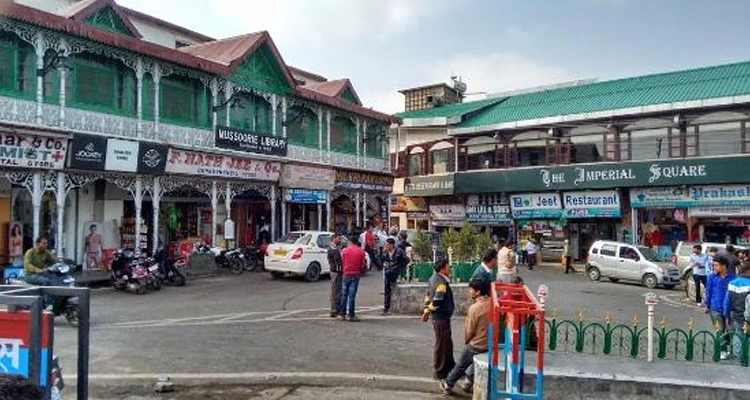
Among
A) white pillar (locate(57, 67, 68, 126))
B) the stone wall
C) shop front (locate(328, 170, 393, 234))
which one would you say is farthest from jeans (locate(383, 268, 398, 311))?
shop front (locate(328, 170, 393, 234))

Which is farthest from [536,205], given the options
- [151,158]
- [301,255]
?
[151,158]

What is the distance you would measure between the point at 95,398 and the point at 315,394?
2.41 meters

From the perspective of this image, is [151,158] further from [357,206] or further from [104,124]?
[357,206]

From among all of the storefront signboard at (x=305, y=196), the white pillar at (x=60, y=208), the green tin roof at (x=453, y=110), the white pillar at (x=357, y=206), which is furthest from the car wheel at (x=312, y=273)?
the green tin roof at (x=453, y=110)

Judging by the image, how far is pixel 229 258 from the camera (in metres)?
20.0

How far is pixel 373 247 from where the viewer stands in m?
22.9

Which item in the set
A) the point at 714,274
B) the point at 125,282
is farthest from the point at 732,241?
the point at 125,282

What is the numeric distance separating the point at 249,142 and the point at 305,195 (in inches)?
150

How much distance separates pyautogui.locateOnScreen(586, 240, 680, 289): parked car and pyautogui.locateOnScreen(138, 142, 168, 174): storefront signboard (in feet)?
51.9

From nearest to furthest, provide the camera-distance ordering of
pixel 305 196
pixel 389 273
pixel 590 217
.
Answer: pixel 389 273 < pixel 305 196 < pixel 590 217

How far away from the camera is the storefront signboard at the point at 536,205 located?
30203 millimetres

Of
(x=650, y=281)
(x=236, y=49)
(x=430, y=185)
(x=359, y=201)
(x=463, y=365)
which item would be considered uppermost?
(x=236, y=49)

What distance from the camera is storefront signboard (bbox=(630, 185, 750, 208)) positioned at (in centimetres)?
2520

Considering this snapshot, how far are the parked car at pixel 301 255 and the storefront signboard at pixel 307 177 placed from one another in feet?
16.2
